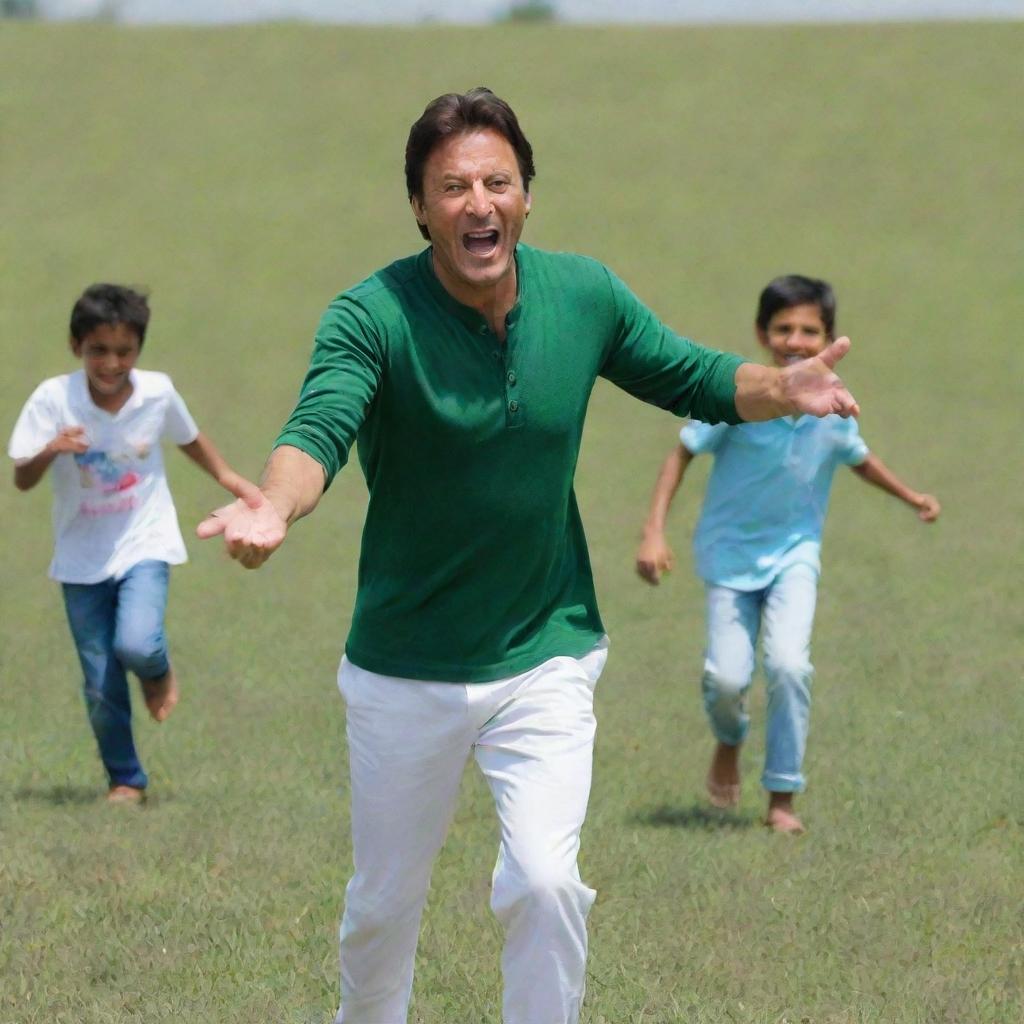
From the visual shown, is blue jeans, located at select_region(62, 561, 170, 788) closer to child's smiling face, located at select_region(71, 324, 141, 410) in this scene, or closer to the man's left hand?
child's smiling face, located at select_region(71, 324, 141, 410)

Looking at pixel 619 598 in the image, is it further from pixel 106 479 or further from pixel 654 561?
pixel 654 561

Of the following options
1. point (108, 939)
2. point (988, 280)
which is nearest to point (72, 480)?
point (108, 939)

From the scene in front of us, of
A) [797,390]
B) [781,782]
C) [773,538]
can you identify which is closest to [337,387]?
[797,390]

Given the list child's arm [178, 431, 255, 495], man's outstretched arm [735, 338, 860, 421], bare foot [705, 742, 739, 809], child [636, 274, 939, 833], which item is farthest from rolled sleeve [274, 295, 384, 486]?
bare foot [705, 742, 739, 809]

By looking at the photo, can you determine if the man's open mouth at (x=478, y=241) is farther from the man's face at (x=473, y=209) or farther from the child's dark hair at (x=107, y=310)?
the child's dark hair at (x=107, y=310)

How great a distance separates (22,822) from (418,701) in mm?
3625

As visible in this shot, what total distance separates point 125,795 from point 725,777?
247 cm

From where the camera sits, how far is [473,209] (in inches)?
174

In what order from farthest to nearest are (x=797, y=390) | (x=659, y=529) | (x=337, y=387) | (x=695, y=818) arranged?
(x=695, y=818) < (x=659, y=529) < (x=797, y=390) < (x=337, y=387)

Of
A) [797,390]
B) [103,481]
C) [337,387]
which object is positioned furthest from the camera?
[103,481]

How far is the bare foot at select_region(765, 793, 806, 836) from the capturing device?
297 inches

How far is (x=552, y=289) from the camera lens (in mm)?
4633

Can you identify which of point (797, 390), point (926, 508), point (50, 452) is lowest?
point (50, 452)

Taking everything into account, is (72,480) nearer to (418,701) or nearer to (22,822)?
(22,822)
